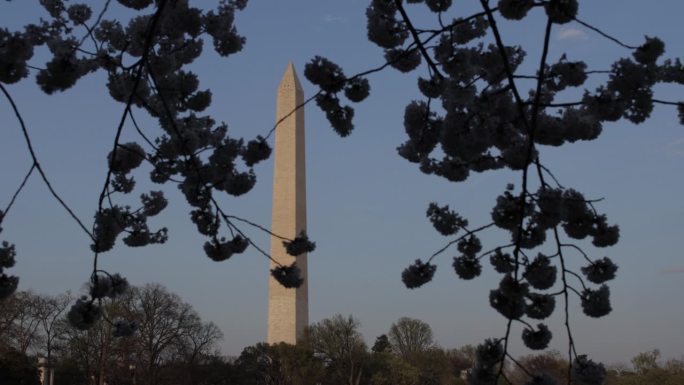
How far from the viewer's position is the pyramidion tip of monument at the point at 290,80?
28.7 m

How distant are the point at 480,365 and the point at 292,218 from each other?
26.0 meters

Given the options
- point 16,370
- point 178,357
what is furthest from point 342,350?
point 16,370

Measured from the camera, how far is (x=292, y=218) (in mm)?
28891

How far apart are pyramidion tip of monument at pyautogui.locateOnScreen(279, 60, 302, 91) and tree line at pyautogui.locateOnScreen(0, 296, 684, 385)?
10.4 metres

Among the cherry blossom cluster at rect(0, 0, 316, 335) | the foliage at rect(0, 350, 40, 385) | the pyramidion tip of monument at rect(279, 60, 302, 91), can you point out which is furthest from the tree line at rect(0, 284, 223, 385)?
the cherry blossom cluster at rect(0, 0, 316, 335)

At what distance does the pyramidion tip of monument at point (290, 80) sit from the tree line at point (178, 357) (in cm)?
1036

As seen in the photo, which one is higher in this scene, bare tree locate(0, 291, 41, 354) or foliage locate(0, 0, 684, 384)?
bare tree locate(0, 291, 41, 354)

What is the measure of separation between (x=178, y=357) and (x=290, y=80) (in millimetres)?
13797

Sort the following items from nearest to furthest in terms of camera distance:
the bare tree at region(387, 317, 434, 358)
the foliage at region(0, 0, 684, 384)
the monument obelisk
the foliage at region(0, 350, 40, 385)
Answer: the foliage at region(0, 0, 684, 384), the foliage at region(0, 350, 40, 385), the monument obelisk, the bare tree at region(387, 317, 434, 358)

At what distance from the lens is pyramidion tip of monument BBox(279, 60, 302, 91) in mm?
28719

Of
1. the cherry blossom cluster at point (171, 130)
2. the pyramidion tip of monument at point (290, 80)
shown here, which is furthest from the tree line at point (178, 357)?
the cherry blossom cluster at point (171, 130)

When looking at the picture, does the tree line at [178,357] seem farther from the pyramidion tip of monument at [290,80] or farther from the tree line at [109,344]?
the pyramidion tip of monument at [290,80]

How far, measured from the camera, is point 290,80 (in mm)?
29047

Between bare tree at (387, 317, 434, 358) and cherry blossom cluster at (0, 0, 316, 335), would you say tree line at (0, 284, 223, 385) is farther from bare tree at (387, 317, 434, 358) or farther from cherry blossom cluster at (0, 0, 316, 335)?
cherry blossom cluster at (0, 0, 316, 335)
